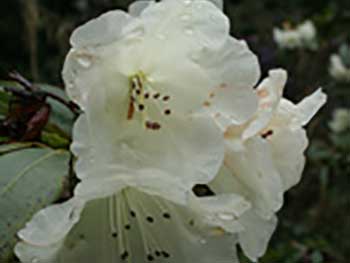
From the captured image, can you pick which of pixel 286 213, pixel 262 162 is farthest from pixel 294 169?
pixel 286 213

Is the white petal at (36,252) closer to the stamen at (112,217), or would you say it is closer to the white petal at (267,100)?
the stamen at (112,217)

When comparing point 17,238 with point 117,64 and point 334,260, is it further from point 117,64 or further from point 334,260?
point 334,260

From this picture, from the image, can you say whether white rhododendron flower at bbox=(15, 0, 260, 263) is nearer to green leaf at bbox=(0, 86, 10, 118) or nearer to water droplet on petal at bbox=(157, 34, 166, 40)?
water droplet on petal at bbox=(157, 34, 166, 40)

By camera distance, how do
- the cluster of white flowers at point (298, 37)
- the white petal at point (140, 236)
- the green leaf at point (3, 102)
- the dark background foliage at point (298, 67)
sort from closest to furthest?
the white petal at point (140, 236), the green leaf at point (3, 102), the dark background foliage at point (298, 67), the cluster of white flowers at point (298, 37)

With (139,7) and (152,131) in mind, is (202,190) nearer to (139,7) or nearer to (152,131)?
(152,131)

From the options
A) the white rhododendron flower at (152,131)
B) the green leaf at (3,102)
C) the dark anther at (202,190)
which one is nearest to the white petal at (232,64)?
the white rhododendron flower at (152,131)

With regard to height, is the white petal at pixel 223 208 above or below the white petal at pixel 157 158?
below

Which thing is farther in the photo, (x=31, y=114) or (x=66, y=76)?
(x=31, y=114)
